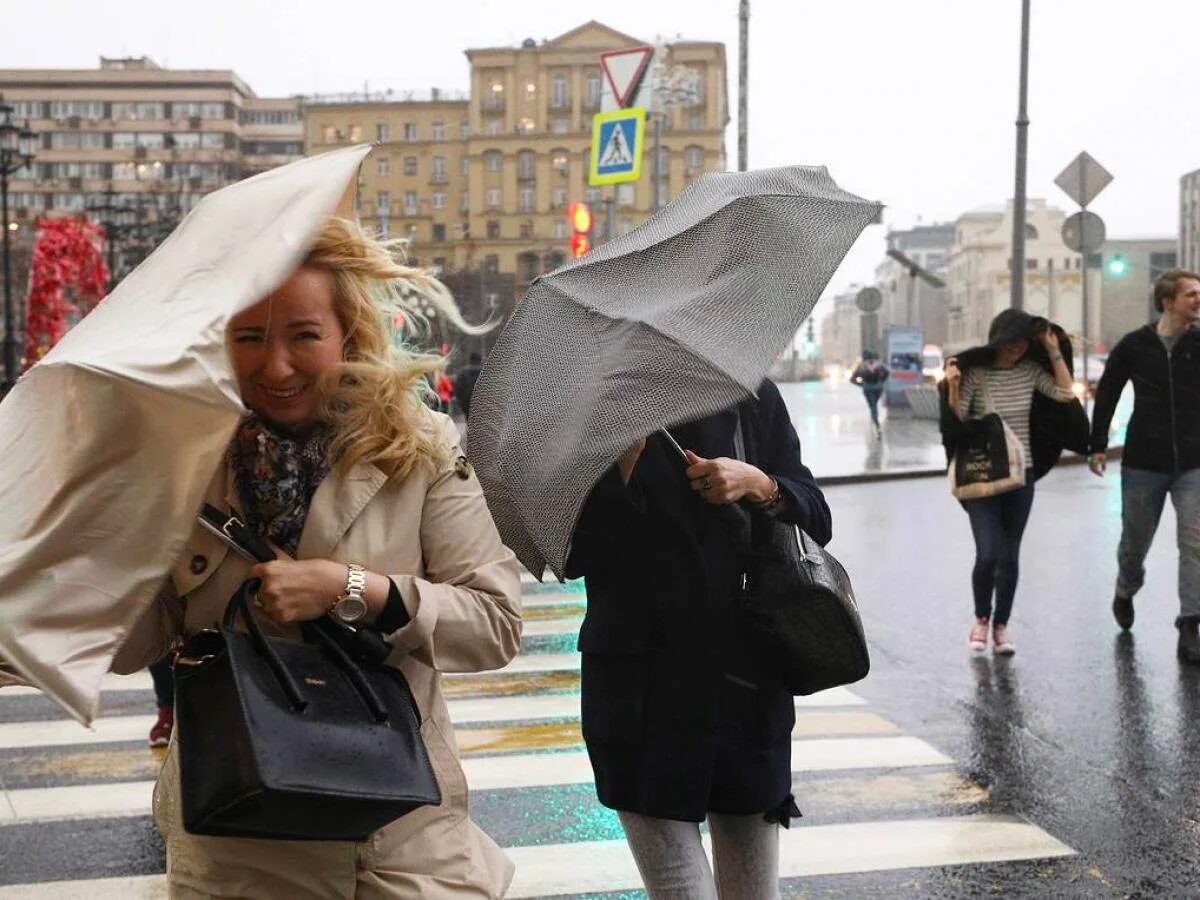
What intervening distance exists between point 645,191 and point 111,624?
126554 millimetres

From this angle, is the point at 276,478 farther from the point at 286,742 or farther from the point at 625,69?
the point at 625,69

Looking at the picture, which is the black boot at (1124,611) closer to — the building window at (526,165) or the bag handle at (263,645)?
the bag handle at (263,645)

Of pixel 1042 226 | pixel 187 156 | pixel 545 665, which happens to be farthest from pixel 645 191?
pixel 545 665

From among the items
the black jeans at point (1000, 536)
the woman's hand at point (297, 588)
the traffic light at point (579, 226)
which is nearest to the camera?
the woman's hand at point (297, 588)

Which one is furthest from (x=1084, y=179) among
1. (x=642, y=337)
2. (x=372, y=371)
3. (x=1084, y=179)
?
(x=372, y=371)

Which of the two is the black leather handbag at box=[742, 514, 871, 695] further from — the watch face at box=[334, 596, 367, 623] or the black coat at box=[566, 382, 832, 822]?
the watch face at box=[334, 596, 367, 623]

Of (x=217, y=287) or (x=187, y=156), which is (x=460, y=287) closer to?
(x=187, y=156)

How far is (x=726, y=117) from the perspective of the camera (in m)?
131

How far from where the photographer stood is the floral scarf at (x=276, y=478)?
7.74 feet

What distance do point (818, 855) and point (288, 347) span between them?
3.26m

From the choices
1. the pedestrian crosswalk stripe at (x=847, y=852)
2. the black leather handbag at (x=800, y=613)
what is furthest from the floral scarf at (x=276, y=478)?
the pedestrian crosswalk stripe at (x=847, y=852)

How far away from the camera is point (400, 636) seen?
2326 millimetres

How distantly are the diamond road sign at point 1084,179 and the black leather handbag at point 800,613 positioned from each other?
1495cm

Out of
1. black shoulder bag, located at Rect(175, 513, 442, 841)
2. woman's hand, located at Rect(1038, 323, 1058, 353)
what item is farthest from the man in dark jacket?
black shoulder bag, located at Rect(175, 513, 442, 841)
